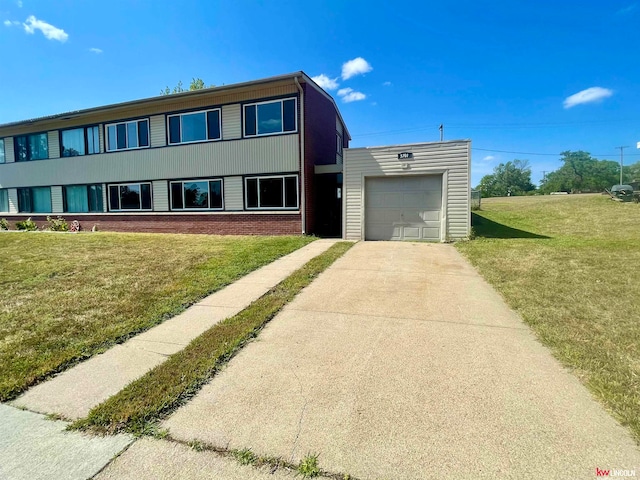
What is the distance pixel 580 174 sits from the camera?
9706 cm

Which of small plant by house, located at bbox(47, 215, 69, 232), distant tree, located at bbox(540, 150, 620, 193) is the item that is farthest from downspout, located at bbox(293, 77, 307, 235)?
distant tree, located at bbox(540, 150, 620, 193)

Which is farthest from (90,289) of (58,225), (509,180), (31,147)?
(509,180)

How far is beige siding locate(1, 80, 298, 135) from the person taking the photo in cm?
1319

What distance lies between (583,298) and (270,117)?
12003 millimetres

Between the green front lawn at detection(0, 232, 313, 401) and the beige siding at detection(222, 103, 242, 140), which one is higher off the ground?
the beige siding at detection(222, 103, 242, 140)

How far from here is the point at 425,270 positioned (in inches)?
303

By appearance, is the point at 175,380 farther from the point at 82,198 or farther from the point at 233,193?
the point at 82,198

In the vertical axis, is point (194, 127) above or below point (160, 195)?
above

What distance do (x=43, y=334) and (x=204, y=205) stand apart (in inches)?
444

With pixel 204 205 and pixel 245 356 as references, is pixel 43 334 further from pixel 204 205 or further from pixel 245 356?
pixel 204 205

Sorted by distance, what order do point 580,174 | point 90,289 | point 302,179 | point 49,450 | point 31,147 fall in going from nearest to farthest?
point 49,450, point 90,289, point 302,179, point 31,147, point 580,174

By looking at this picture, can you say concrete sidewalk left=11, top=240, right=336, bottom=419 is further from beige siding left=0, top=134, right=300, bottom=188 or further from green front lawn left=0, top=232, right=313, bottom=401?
beige siding left=0, top=134, right=300, bottom=188

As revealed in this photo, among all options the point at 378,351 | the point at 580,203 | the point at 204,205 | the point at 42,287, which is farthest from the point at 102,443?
the point at 580,203

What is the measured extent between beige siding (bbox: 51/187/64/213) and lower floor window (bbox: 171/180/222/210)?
26.1 ft
